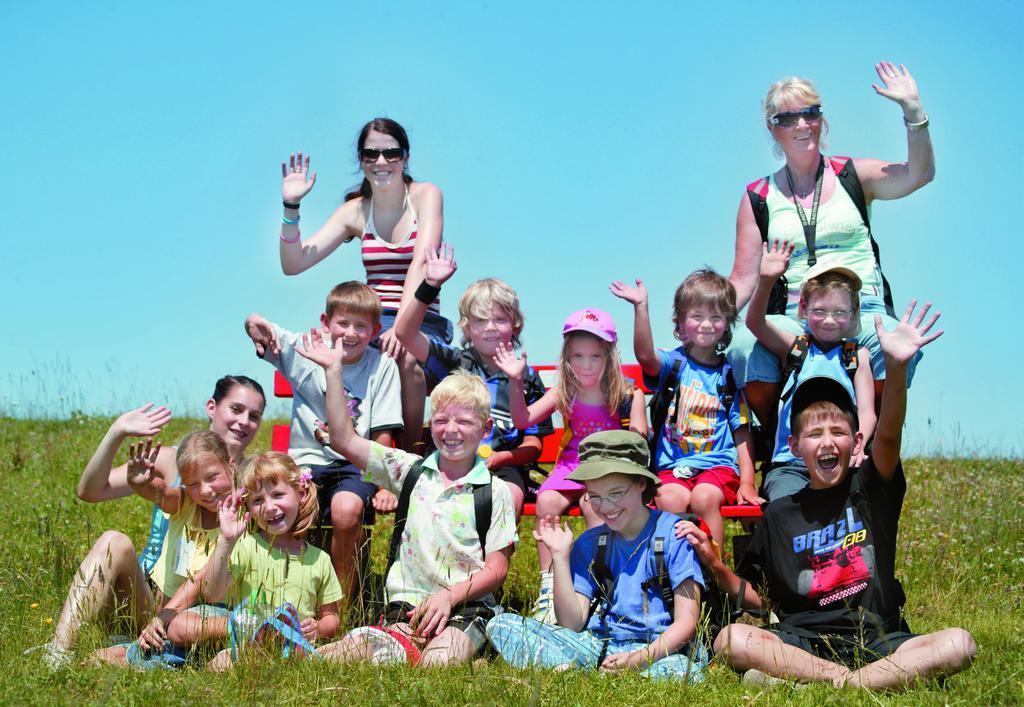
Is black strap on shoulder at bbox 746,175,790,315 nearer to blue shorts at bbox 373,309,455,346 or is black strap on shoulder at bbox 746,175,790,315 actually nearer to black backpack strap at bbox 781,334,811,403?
black backpack strap at bbox 781,334,811,403

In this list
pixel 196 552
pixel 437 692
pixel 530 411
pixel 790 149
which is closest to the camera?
pixel 437 692

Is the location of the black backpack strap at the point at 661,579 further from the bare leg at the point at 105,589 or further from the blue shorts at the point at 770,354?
the bare leg at the point at 105,589

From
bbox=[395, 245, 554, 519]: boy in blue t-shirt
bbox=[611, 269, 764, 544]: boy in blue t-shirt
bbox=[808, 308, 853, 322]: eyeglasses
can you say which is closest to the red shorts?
bbox=[611, 269, 764, 544]: boy in blue t-shirt

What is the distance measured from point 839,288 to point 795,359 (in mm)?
478

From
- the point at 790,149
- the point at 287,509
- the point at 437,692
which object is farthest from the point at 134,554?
the point at 790,149

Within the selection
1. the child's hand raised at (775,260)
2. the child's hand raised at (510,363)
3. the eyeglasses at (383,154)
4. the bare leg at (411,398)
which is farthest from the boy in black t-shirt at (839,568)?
the eyeglasses at (383,154)

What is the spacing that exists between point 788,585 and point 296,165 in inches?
176

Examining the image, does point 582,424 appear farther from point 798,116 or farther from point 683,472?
point 798,116

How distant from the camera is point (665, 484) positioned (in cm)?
582

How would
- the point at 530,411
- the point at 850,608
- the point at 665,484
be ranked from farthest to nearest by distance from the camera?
the point at 530,411 < the point at 665,484 < the point at 850,608

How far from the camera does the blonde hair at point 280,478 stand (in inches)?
205

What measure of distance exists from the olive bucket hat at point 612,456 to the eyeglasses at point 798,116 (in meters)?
2.64

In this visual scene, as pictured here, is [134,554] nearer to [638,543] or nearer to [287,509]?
[287,509]

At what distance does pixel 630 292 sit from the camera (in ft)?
20.1
